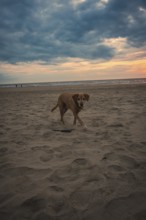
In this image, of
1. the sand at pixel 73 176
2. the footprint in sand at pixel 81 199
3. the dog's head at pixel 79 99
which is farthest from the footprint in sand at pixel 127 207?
the dog's head at pixel 79 99

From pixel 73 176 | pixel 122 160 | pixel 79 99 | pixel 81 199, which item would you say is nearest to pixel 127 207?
pixel 81 199

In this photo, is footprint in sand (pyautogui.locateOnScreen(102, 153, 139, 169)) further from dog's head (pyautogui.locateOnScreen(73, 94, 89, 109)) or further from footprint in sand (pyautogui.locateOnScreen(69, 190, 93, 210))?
dog's head (pyautogui.locateOnScreen(73, 94, 89, 109))

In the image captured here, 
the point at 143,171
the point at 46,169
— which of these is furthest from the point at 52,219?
the point at 143,171

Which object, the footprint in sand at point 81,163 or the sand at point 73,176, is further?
the footprint in sand at point 81,163

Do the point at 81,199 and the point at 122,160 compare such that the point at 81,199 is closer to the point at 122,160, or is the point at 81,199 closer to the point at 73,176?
the point at 73,176

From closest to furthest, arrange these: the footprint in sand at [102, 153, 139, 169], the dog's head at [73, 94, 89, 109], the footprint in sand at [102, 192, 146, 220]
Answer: the footprint in sand at [102, 192, 146, 220], the footprint in sand at [102, 153, 139, 169], the dog's head at [73, 94, 89, 109]

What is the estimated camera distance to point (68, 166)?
102 inches

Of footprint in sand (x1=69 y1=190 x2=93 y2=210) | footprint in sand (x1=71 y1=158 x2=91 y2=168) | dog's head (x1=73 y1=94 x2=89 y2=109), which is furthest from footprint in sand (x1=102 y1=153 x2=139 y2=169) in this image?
dog's head (x1=73 y1=94 x2=89 y2=109)

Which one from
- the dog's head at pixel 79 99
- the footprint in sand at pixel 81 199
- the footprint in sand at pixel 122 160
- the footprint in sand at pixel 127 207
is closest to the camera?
the footprint in sand at pixel 127 207

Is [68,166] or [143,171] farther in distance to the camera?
[68,166]

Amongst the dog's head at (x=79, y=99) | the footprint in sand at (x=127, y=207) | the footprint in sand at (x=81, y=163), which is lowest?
the footprint in sand at (x=127, y=207)

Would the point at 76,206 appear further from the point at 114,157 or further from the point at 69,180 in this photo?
the point at 114,157

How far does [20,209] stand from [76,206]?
0.59 meters

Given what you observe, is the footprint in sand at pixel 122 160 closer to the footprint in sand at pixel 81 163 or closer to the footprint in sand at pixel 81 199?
the footprint in sand at pixel 81 163
